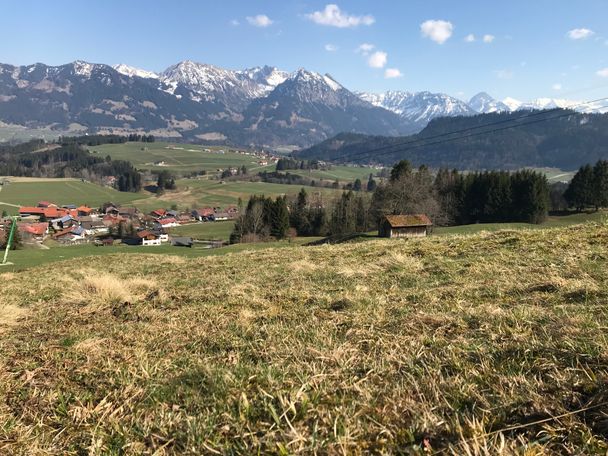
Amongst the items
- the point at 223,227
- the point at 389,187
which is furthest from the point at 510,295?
the point at 223,227

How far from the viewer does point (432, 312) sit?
488 centimetres

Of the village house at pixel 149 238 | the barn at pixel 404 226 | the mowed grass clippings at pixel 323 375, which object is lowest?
the village house at pixel 149 238

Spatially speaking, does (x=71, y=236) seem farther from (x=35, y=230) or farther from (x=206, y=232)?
(x=206, y=232)

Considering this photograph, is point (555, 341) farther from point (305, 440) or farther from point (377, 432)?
point (305, 440)

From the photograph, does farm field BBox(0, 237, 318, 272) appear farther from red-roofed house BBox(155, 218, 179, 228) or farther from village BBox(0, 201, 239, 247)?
red-roofed house BBox(155, 218, 179, 228)

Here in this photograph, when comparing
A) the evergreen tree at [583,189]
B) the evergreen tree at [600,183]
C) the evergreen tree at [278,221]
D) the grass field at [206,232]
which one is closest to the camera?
the evergreen tree at [600,183]

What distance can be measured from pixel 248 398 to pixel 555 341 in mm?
2598

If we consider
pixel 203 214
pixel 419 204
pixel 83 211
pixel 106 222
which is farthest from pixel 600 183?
pixel 83 211

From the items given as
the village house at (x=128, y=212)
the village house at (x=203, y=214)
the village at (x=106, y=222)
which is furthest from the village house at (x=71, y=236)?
the village house at (x=203, y=214)

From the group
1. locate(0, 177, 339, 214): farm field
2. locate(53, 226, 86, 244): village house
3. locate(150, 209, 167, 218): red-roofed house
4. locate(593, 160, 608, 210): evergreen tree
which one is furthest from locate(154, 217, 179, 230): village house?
locate(593, 160, 608, 210): evergreen tree

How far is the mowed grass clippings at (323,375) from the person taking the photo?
6.89ft

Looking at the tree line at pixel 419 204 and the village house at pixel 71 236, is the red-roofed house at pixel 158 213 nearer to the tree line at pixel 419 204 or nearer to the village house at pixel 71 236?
the village house at pixel 71 236

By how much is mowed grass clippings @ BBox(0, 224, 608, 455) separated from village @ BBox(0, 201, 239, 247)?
8748 centimetres

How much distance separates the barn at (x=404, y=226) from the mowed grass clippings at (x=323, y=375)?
137 ft
